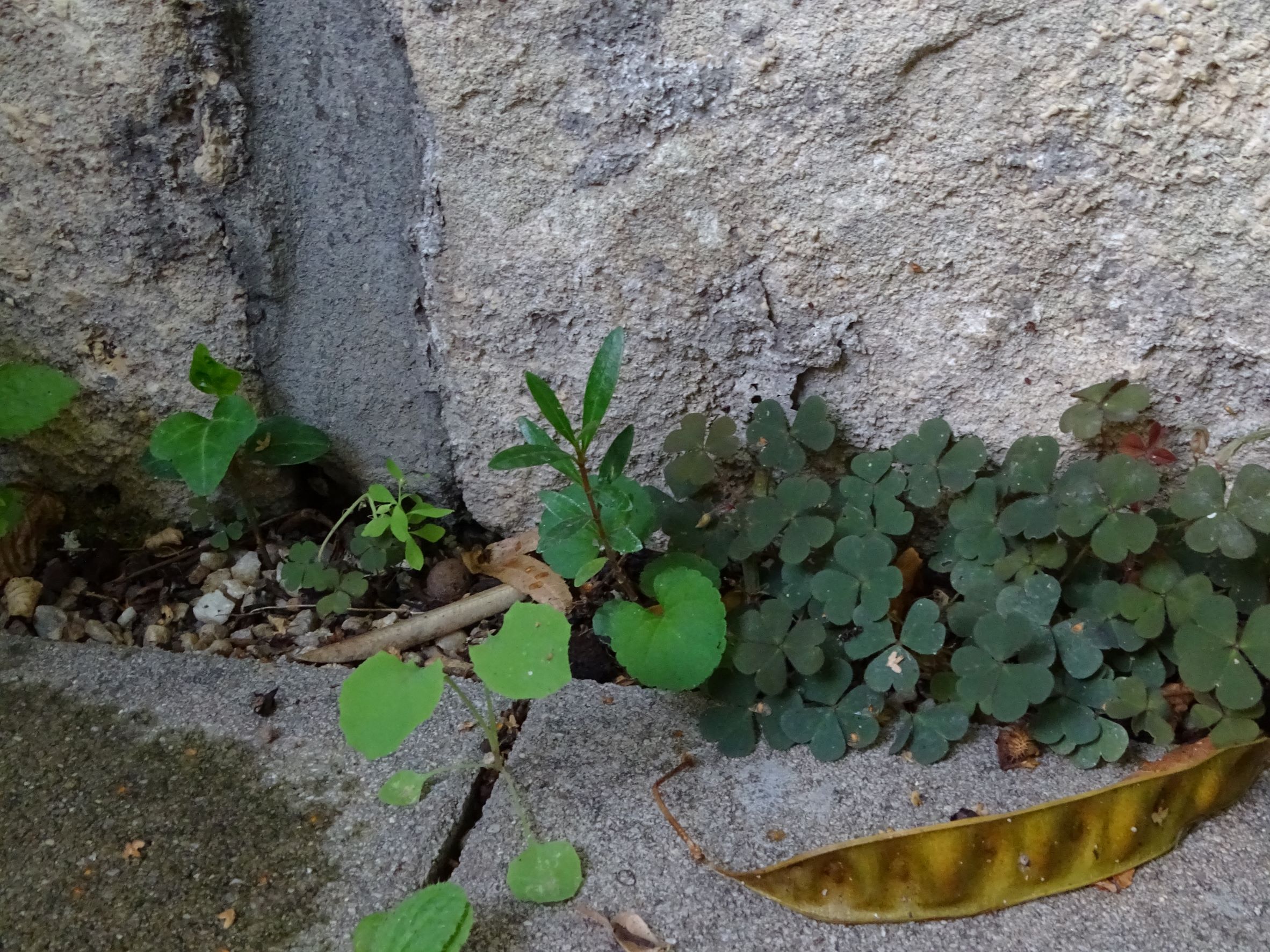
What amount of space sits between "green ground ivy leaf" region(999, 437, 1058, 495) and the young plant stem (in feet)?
1.74

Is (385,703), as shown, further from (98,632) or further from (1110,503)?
(1110,503)

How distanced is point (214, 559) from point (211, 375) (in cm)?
40

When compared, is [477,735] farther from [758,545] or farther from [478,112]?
[478,112]

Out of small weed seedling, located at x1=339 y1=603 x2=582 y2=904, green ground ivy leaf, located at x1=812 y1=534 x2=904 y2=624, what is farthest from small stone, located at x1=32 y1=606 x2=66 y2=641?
green ground ivy leaf, located at x1=812 y1=534 x2=904 y2=624

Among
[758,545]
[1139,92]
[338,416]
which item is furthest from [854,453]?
[338,416]

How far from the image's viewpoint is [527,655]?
1.07 metres

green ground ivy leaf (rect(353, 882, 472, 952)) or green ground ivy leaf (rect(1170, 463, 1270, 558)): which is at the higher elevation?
green ground ivy leaf (rect(1170, 463, 1270, 558))

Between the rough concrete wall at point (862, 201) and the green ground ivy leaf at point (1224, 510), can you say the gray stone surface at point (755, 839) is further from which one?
the rough concrete wall at point (862, 201)

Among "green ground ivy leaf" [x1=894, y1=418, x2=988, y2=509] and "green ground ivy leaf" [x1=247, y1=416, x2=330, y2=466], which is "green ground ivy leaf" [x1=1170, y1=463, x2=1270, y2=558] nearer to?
"green ground ivy leaf" [x1=894, y1=418, x2=988, y2=509]

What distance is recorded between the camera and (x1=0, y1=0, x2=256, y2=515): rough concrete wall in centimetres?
129

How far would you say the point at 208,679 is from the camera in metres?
1.38

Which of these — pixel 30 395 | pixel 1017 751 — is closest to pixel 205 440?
pixel 30 395

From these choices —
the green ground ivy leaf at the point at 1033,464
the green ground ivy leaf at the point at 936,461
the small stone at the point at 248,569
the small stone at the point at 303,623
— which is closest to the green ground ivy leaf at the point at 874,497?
the green ground ivy leaf at the point at 936,461

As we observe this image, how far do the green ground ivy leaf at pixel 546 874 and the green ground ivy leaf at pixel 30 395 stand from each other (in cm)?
93
